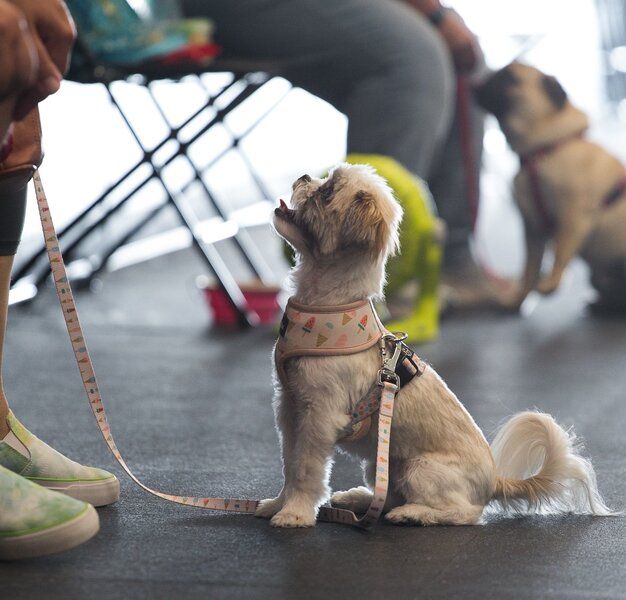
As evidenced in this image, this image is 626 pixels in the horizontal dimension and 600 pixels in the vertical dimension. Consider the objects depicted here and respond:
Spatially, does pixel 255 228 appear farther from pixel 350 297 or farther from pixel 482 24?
pixel 350 297

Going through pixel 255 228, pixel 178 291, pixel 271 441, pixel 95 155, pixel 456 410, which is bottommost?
pixel 255 228

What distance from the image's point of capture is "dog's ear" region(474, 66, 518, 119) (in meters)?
3.83

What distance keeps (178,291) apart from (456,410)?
102 inches

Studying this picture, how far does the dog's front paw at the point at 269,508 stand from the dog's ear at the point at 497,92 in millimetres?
2641

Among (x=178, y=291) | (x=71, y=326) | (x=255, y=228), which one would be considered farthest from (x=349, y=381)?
(x=255, y=228)

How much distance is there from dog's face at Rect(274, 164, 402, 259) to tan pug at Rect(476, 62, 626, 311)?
2286 millimetres

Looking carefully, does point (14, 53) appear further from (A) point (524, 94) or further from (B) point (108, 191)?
(A) point (524, 94)

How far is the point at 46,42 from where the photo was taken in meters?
1.35

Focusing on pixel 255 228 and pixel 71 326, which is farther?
→ pixel 255 228

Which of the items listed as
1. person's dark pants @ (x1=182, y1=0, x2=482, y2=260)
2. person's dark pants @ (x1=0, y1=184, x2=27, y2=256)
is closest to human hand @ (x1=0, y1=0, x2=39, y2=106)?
person's dark pants @ (x1=0, y1=184, x2=27, y2=256)

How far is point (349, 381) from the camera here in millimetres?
1503

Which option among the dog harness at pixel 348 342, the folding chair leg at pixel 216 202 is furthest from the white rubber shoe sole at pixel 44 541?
the folding chair leg at pixel 216 202

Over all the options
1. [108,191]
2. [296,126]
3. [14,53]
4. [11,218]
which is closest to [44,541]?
[11,218]

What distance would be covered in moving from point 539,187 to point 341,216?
93.9 inches
